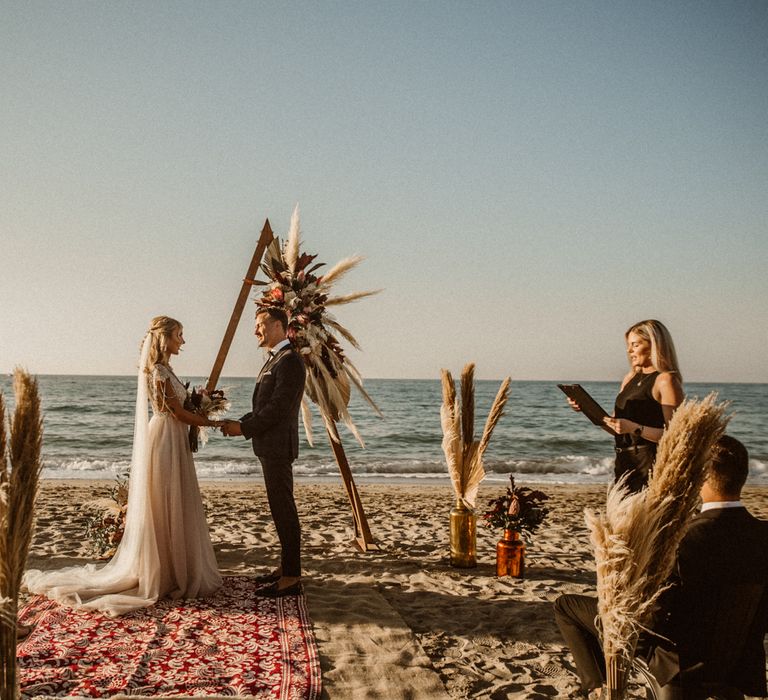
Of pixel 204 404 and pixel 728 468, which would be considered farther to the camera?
pixel 204 404

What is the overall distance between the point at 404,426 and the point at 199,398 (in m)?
22.1

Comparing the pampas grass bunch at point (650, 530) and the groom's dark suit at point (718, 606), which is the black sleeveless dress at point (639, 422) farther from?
the pampas grass bunch at point (650, 530)

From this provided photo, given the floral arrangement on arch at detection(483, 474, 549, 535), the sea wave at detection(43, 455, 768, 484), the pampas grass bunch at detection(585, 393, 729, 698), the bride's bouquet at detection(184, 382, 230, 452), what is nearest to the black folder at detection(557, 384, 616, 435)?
the floral arrangement on arch at detection(483, 474, 549, 535)

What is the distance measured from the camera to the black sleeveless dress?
4098 mm

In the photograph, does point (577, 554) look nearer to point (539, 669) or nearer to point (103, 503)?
point (539, 669)

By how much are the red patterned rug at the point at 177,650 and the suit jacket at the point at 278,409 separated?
3.79 ft

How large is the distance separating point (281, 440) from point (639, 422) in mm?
2616

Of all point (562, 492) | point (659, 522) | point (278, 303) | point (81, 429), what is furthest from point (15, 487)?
point (81, 429)

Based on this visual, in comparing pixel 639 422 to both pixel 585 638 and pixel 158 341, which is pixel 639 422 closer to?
pixel 585 638

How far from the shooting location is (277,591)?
4.89 metres

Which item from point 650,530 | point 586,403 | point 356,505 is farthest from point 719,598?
point 356,505

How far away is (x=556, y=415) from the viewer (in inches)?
1255

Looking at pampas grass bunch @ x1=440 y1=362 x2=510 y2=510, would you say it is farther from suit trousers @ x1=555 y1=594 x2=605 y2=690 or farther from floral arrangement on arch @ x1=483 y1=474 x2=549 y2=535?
suit trousers @ x1=555 y1=594 x2=605 y2=690

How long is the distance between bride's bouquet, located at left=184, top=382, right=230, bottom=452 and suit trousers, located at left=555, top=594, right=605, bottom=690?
3.21 metres
